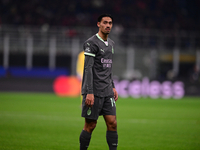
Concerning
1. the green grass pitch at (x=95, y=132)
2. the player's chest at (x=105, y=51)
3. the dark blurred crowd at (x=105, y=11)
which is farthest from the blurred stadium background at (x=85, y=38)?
the player's chest at (x=105, y=51)

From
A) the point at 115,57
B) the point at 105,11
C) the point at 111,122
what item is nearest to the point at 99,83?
the point at 111,122

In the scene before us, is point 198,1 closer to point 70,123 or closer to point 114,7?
point 114,7

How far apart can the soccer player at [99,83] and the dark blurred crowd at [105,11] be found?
72.0 ft

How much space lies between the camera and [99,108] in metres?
4.96

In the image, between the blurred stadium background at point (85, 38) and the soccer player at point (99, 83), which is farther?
the blurred stadium background at point (85, 38)

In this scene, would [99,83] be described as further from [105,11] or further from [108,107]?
[105,11]

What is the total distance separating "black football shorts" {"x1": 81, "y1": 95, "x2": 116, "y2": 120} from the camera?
193 inches

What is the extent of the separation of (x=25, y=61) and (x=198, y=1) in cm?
1481

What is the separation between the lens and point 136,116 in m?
12.0

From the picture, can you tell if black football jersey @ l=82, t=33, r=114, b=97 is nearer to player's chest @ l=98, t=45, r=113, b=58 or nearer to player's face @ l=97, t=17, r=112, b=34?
player's chest @ l=98, t=45, r=113, b=58

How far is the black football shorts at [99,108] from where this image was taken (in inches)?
193

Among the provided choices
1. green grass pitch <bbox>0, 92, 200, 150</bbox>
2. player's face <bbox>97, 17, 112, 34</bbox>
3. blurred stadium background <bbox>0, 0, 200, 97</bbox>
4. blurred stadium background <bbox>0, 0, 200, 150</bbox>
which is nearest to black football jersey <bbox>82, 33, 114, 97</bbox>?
player's face <bbox>97, 17, 112, 34</bbox>

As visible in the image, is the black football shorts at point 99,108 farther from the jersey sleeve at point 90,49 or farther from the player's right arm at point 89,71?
the jersey sleeve at point 90,49

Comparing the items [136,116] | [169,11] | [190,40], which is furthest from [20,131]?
[169,11]
